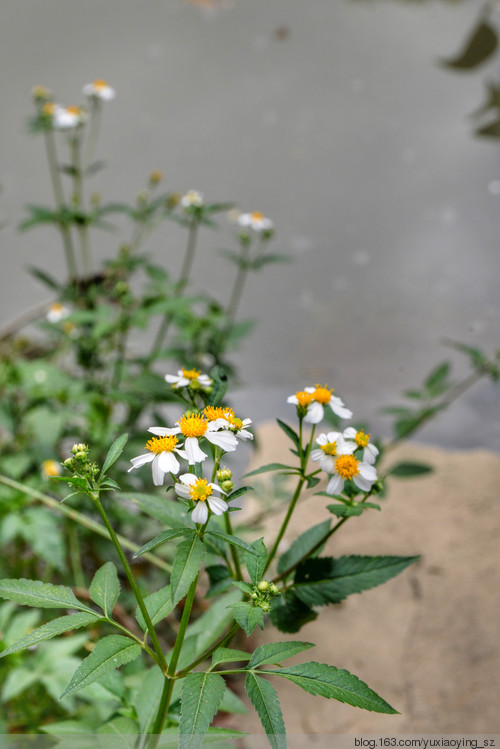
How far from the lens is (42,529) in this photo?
2.76 ft

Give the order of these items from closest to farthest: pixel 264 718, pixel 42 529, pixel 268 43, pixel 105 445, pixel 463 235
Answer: pixel 264 718 < pixel 42 529 < pixel 105 445 < pixel 463 235 < pixel 268 43

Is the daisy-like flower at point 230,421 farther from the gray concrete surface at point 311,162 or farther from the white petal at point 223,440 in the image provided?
the gray concrete surface at point 311,162

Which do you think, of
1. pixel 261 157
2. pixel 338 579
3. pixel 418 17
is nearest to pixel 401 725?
pixel 338 579

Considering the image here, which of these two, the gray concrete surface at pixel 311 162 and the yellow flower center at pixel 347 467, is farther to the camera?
the gray concrete surface at pixel 311 162

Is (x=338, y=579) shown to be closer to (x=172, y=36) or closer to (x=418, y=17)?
(x=418, y=17)

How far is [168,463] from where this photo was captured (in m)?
0.37

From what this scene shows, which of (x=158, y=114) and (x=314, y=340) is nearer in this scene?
(x=314, y=340)

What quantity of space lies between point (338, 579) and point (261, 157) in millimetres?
1443

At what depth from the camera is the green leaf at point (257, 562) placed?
388mm

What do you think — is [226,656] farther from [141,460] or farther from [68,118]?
[68,118]

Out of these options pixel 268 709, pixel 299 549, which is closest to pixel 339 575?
pixel 299 549

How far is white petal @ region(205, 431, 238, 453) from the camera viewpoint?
1.23 feet

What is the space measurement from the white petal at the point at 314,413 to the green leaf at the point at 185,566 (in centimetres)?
12

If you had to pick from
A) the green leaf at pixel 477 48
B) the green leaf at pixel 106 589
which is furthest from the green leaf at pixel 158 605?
the green leaf at pixel 477 48
